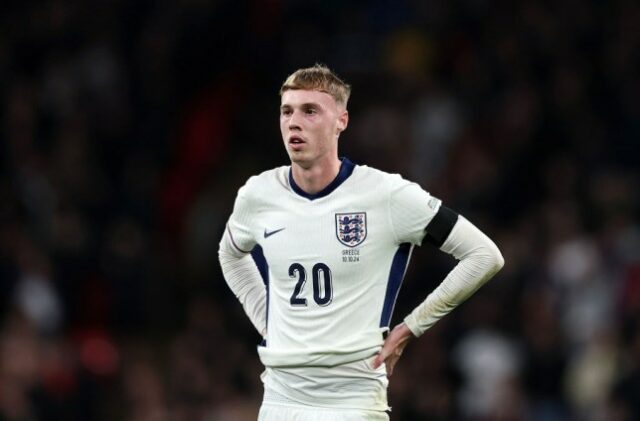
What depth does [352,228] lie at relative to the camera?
262 inches

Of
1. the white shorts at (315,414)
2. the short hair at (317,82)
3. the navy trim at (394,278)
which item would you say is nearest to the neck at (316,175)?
the short hair at (317,82)

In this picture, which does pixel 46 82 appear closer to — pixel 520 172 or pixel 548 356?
pixel 520 172

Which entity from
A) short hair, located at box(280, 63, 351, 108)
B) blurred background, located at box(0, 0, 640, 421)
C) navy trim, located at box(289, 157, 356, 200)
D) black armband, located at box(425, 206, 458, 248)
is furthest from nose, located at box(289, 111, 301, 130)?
blurred background, located at box(0, 0, 640, 421)

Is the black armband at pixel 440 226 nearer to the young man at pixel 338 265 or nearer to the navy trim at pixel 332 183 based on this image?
the young man at pixel 338 265

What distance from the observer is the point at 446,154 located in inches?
569

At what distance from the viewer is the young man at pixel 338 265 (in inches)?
261

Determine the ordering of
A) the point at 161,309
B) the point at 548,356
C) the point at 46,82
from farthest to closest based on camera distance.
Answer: the point at 46,82 < the point at 161,309 < the point at 548,356

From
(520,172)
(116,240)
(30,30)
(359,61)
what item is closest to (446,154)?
(520,172)

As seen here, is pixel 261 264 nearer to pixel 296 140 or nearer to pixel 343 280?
pixel 343 280

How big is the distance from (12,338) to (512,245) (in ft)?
13.9

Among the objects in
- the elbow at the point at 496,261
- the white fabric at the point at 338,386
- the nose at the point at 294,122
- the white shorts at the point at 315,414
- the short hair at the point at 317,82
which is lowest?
the white shorts at the point at 315,414

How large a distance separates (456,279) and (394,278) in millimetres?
271

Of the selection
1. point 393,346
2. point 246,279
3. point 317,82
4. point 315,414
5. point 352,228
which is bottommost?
point 315,414

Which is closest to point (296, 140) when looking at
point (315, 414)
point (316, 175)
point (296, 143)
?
point (296, 143)
